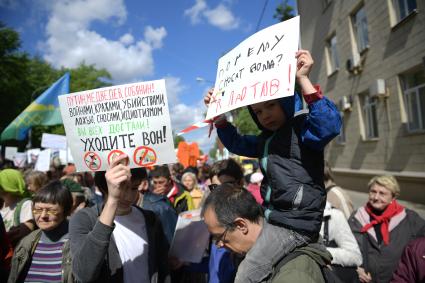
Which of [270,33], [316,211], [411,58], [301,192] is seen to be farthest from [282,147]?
[411,58]

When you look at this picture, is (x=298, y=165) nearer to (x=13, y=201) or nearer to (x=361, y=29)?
(x=13, y=201)

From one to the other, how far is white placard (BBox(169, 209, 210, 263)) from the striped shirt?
32.1 inches

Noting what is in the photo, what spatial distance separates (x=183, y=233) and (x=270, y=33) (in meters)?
1.50

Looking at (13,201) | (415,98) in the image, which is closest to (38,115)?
(13,201)

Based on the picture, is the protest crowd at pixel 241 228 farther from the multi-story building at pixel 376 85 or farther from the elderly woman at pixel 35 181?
the multi-story building at pixel 376 85

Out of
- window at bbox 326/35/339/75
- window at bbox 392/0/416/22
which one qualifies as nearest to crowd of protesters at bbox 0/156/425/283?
window at bbox 392/0/416/22

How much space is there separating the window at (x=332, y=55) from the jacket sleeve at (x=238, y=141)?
13.7 metres

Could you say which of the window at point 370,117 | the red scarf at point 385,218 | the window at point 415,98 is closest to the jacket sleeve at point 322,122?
the red scarf at point 385,218

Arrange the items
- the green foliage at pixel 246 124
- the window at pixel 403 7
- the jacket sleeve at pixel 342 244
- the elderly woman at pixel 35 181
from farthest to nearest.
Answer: the green foliage at pixel 246 124
the window at pixel 403 7
the elderly woman at pixel 35 181
the jacket sleeve at pixel 342 244

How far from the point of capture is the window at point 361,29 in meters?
11.8

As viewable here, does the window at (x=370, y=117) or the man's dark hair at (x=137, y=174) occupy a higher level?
the window at (x=370, y=117)

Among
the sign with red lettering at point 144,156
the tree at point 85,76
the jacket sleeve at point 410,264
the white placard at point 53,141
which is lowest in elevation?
the jacket sleeve at point 410,264

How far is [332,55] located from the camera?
15.2m

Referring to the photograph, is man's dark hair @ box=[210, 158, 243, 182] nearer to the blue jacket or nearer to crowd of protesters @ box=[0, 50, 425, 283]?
crowd of protesters @ box=[0, 50, 425, 283]
